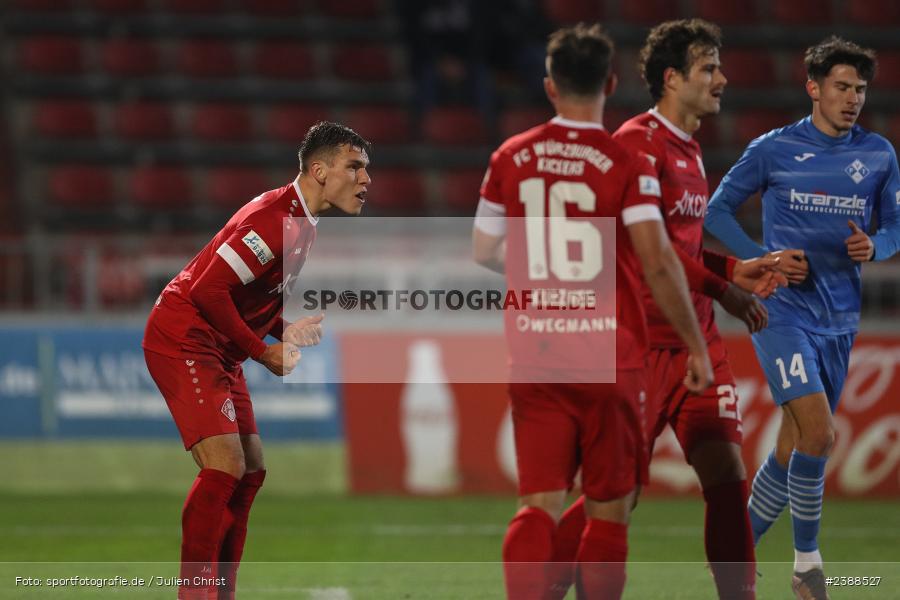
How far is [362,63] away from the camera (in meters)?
17.6

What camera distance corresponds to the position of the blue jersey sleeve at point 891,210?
21.2 feet

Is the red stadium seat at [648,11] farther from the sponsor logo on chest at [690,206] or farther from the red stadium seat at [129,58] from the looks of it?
the sponsor logo on chest at [690,206]

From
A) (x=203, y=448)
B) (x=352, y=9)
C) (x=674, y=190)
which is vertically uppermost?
(x=352, y=9)

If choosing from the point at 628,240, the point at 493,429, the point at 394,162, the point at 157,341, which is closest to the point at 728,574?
the point at 628,240

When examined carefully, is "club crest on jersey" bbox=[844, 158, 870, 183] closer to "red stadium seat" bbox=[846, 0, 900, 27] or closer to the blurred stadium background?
the blurred stadium background

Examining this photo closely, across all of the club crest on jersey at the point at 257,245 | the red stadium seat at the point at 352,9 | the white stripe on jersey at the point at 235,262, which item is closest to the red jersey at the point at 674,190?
the club crest on jersey at the point at 257,245

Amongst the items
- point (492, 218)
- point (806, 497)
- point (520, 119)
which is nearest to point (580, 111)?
point (492, 218)

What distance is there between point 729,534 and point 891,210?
81.6 inches

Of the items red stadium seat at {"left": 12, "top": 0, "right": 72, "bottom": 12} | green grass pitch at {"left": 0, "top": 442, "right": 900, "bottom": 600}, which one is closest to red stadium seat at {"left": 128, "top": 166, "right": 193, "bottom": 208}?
red stadium seat at {"left": 12, "top": 0, "right": 72, "bottom": 12}

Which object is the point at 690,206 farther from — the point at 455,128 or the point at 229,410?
the point at 455,128

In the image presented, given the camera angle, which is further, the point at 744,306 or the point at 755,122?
the point at 755,122

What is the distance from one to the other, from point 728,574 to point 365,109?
12346mm

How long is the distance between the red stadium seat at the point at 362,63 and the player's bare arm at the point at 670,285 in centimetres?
1322

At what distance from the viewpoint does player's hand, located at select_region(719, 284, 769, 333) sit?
17.5ft
